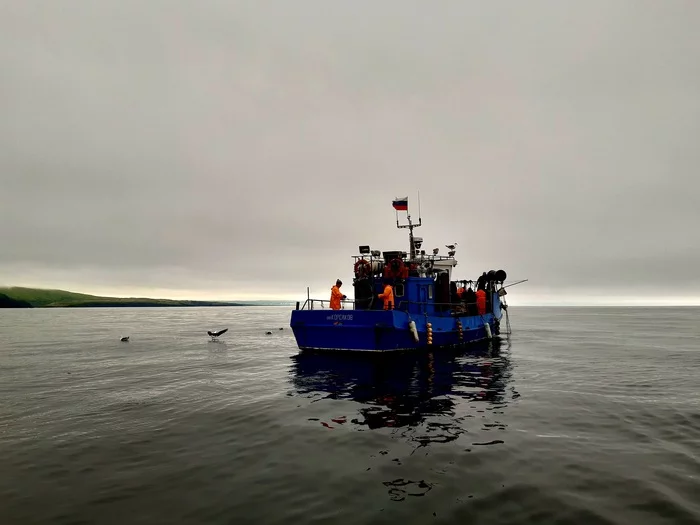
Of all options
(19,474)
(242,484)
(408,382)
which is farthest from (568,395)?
(19,474)

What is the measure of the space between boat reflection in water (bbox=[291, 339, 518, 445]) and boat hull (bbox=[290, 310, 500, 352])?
73 cm

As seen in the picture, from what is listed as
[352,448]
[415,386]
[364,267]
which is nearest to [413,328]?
[364,267]

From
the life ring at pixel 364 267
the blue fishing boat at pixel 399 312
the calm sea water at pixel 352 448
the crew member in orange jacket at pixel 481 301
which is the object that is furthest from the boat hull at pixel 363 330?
the crew member in orange jacket at pixel 481 301

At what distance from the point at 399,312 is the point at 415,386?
258 inches

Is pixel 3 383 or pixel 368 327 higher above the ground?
pixel 368 327

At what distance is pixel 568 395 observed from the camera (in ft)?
44.0

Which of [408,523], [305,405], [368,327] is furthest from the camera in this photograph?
[368,327]

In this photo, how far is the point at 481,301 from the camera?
3094cm

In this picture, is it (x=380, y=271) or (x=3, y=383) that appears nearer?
(x=3, y=383)

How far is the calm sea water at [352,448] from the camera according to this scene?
5852 mm

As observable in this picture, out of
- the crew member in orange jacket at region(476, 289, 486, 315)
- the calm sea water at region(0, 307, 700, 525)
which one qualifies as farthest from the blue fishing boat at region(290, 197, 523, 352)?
the calm sea water at region(0, 307, 700, 525)

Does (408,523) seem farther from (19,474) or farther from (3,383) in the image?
(3,383)

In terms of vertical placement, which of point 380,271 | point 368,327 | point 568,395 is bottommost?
point 568,395

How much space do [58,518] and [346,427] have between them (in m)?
5.97
